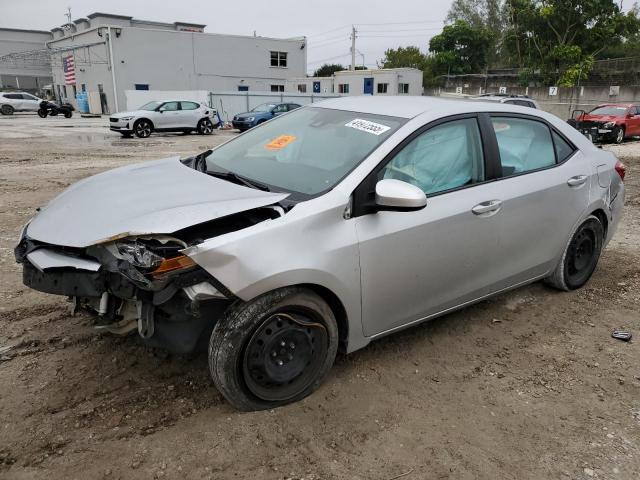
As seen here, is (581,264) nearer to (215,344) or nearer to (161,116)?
(215,344)

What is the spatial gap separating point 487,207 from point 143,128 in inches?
768

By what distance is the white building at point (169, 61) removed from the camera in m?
39.1

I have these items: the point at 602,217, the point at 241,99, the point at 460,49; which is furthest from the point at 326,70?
the point at 602,217

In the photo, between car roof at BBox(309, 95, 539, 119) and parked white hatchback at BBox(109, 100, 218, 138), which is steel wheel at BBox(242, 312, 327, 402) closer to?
car roof at BBox(309, 95, 539, 119)

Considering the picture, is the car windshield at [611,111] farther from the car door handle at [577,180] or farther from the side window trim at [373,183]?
the side window trim at [373,183]

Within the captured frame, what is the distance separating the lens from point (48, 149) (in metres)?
15.3

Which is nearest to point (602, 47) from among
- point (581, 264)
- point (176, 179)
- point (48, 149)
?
point (48, 149)

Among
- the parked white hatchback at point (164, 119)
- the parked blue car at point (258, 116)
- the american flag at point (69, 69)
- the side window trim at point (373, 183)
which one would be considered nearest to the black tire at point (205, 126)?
the parked white hatchback at point (164, 119)

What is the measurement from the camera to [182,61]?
41625 millimetres

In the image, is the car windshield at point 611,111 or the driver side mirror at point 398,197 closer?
the driver side mirror at point 398,197

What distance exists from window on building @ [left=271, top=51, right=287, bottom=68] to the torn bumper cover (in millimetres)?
46149

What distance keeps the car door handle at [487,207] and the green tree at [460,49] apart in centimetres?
5564

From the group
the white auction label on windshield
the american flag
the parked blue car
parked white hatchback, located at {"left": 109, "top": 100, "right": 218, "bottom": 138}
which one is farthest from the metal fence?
the white auction label on windshield

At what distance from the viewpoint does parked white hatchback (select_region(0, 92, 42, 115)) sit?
113 feet
